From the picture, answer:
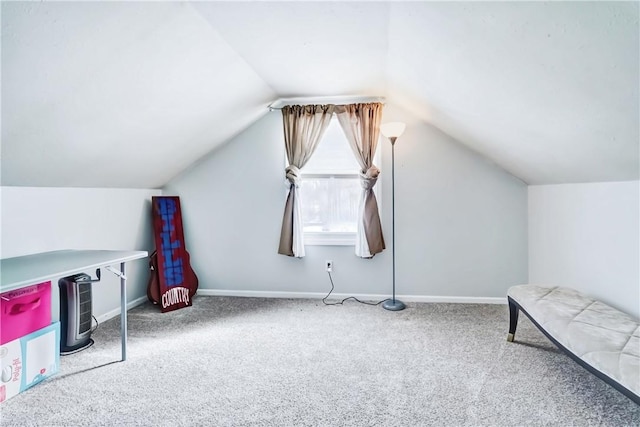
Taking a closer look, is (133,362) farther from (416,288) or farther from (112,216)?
(416,288)

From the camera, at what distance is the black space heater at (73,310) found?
226 cm

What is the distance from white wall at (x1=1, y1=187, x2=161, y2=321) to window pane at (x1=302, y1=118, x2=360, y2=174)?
1786 millimetres

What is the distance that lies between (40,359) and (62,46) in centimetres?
170

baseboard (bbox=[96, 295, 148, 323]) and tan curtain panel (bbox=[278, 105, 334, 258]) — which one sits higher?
tan curtain panel (bbox=[278, 105, 334, 258])

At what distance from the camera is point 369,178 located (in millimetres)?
3332

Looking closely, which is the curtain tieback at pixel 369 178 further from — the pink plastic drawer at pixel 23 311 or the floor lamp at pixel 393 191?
the pink plastic drawer at pixel 23 311

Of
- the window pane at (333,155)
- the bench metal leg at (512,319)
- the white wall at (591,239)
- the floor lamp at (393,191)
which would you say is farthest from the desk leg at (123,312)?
the white wall at (591,239)

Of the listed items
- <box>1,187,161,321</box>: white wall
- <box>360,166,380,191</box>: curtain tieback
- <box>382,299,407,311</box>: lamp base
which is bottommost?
<box>382,299,407,311</box>: lamp base

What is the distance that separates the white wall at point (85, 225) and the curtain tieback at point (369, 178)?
7.41 feet

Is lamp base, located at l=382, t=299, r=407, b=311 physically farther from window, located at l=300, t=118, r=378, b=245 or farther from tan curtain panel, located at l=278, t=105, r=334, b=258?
tan curtain panel, located at l=278, t=105, r=334, b=258

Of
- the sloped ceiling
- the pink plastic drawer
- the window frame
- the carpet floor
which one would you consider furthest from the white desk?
the window frame

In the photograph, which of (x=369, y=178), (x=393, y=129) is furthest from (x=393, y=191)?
(x=393, y=129)

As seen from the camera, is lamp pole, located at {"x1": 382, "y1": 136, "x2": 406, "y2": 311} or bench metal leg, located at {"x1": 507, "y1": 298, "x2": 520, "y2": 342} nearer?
bench metal leg, located at {"x1": 507, "y1": 298, "x2": 520, "y2": 342}

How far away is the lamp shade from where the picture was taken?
3.13m
